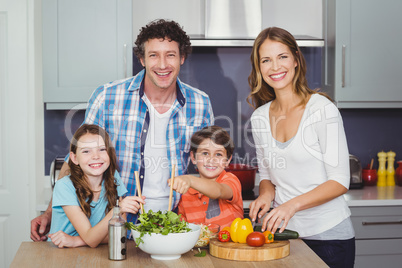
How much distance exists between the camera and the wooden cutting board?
1702 mm

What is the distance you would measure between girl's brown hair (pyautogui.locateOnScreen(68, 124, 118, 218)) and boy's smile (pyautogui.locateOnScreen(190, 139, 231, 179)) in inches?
16.2

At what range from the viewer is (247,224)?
1783 mm

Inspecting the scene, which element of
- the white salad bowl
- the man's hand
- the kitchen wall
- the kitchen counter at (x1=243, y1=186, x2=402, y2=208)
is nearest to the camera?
the white salad bowl

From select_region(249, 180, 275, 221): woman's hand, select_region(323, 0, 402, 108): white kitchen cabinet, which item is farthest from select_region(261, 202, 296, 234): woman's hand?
select_region(323, 0, 402, 108): white kitchen cabinet

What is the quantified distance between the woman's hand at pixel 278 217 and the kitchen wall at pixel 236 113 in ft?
5.54

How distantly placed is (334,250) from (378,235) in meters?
1.05

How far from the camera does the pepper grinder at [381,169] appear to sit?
11.5ft

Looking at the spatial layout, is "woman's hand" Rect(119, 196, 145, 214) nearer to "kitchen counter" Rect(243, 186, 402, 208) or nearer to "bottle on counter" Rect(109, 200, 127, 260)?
"bottle on counter" Rect(109, 200, 127, 260)

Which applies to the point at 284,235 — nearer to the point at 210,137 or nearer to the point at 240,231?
the point at 240,231

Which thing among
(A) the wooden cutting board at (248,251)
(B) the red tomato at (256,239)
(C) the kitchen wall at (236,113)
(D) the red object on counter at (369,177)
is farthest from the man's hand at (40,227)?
(D) the red object on counter at (369,177)

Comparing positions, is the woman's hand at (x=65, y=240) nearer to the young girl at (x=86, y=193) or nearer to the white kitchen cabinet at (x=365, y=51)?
the young girl at (x=86, y=193)

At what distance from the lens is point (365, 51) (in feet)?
10.4

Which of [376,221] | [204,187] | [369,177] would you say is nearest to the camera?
[204,187]

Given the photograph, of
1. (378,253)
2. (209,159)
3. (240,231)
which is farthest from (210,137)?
(378,253)
